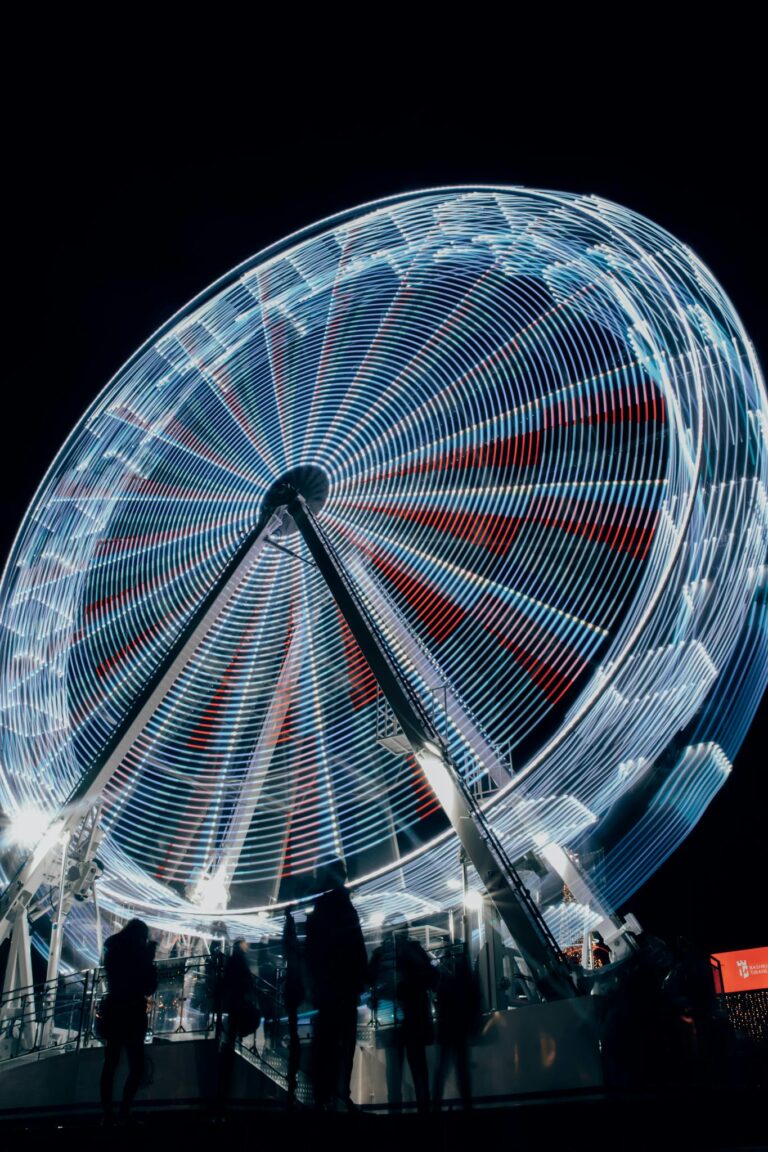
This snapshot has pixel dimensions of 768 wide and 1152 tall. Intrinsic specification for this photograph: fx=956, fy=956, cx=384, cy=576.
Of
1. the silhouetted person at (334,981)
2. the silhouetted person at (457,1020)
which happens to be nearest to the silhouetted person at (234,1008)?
the silhouetted person at (334,981)

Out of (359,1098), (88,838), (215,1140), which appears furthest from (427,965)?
(88,838)

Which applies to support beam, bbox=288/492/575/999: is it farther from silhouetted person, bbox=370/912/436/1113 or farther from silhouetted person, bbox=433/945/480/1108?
silhouetted person, bbox=370/912/436/1113

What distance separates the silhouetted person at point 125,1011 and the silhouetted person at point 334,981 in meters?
1.26

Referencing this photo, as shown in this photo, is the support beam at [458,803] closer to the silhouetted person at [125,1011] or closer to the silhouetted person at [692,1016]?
the silhouetted person at [692,1016]

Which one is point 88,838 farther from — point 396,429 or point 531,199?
point 531,199

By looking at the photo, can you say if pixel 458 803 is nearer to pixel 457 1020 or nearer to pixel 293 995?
pixel 457 1020

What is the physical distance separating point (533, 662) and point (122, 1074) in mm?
8914

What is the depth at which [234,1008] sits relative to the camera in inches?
322

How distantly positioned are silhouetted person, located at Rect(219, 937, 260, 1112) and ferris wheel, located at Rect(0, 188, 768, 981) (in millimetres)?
4053

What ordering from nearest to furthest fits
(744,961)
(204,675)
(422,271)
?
(422,271)
(204,675)
(744,961)

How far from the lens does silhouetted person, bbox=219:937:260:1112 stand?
7.93 m

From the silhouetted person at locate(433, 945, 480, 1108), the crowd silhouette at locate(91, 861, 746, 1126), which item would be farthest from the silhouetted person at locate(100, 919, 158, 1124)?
the silhouetted person at locate(433, 945, 480, 1108)

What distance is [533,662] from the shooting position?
50.4ft

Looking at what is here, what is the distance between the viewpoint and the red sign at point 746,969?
26125mm
